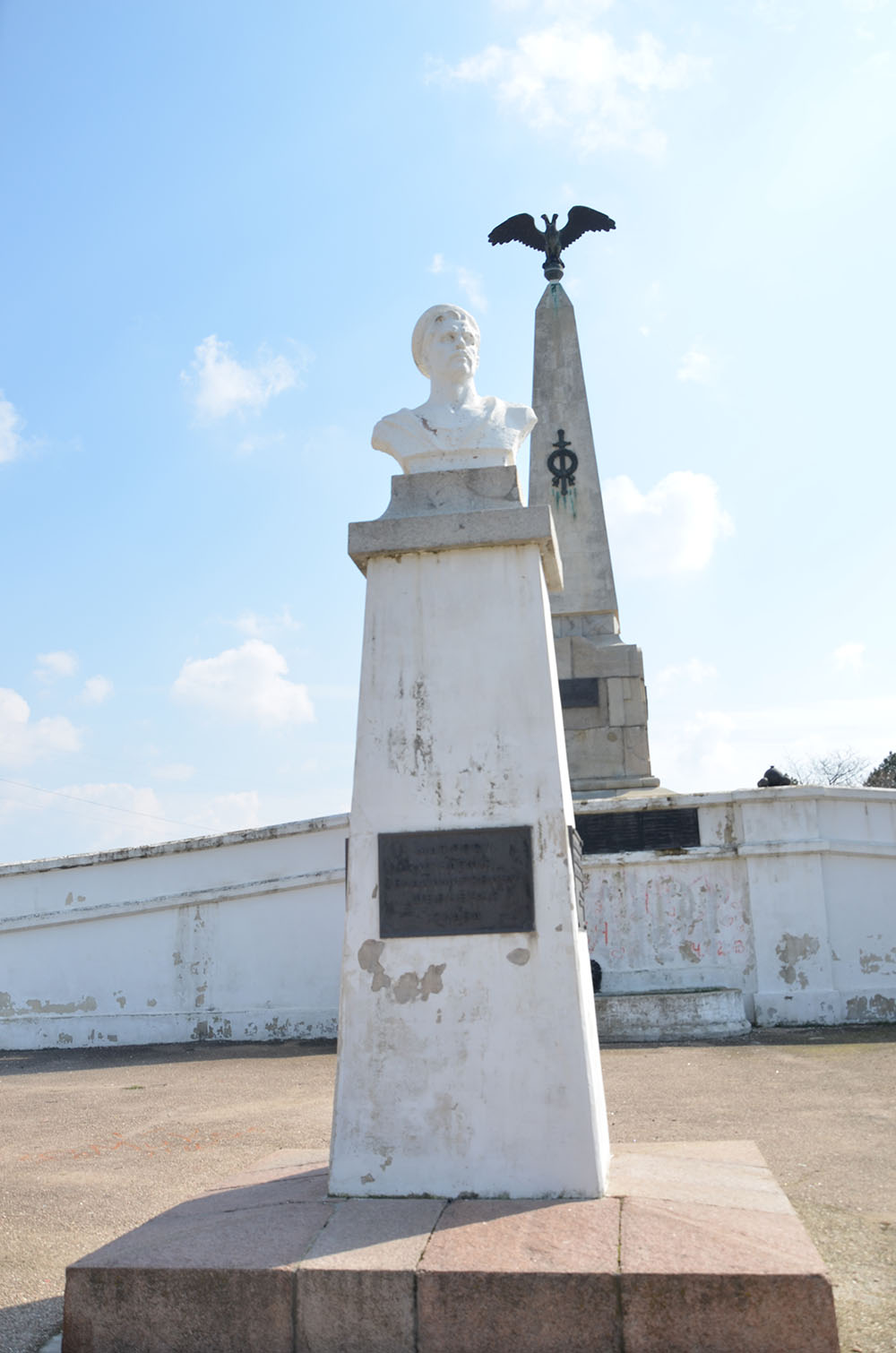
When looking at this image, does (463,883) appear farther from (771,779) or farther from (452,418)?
(771,779)

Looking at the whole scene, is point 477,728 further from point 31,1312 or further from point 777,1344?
point 31,1312

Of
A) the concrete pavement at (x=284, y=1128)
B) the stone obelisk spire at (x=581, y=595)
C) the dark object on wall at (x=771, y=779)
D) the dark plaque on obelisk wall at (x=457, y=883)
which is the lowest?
the concrete pavement at (x=284, y=1128)

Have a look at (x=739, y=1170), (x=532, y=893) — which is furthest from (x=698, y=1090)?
(x=532, y=893)

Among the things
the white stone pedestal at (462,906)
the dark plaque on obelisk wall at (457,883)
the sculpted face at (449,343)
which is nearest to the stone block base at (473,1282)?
the white stone pedestal at (462,906)

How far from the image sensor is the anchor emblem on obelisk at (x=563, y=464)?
13.8m

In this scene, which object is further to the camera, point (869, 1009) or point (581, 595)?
point (581, 595)

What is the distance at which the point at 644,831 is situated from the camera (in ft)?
36.9

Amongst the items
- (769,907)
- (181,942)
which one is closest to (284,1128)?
(181,942)

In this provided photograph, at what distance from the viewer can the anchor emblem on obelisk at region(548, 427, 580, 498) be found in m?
13.8

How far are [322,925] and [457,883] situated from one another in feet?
26.6

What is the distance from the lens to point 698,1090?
23.8ft

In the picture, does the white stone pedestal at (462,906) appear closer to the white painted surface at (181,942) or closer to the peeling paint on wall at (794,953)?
the peeling paint on wall at (794,953)

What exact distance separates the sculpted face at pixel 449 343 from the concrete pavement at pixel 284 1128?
3682mm

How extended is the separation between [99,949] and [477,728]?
9.37 meters
